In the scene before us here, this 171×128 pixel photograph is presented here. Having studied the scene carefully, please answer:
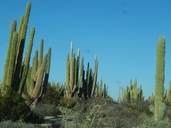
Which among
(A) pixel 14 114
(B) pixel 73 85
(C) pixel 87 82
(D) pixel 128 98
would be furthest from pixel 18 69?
(D) pixel 128 98

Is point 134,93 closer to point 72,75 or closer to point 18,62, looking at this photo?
point 72,75

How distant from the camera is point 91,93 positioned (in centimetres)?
2834

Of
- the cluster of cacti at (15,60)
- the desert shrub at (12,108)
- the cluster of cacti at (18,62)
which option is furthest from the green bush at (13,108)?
the cluster of cacti at (15,60)

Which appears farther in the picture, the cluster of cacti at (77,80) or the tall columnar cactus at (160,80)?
the cluster of cacti at (77,80)

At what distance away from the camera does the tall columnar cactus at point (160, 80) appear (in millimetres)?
12625

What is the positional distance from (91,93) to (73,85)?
375cm

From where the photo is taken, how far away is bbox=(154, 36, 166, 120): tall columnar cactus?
12625 mm

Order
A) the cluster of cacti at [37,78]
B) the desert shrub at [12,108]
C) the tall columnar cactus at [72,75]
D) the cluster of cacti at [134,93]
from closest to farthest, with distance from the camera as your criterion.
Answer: the desert shrub at [12,108], the cluster of cacti at [37,78], the tall columnar cactus at [72,75], the cluster of cacti at [134,93]

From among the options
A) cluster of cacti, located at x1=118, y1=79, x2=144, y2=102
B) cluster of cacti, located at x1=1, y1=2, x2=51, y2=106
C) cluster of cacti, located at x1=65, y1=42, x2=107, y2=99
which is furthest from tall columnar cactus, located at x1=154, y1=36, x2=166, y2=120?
cluster of cacti, located at x1=118, y1=79, x2=144, y2=102

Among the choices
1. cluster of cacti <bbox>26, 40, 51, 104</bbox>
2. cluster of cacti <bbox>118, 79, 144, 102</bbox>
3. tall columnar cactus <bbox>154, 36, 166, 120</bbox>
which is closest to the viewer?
tall columnar cactus <bbox>154, 36, 166, 120</bbox>

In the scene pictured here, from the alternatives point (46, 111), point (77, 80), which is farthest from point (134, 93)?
point (46, 111)

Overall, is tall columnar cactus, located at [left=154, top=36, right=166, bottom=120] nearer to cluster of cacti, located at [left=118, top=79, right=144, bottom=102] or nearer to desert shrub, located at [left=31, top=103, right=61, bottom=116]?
desert shrub, located at [left=31, top=103, right=61, bottom=116]

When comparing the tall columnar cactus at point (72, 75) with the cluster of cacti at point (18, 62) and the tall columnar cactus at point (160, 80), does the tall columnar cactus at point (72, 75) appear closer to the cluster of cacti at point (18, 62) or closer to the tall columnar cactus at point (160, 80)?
the cluster of cacti at point (18, 62)

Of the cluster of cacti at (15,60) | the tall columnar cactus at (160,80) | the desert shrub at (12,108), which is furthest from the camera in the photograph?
the cluster of cacti at (15,60)
